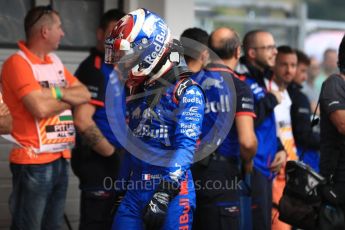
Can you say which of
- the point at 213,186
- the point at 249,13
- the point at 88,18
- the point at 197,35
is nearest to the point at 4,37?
the point at 88,18

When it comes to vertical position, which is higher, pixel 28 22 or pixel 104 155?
pixel 28 22

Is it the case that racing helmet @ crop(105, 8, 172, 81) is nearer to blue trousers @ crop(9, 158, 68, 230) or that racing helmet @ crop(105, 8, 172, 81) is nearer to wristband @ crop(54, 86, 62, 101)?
wristband @ crop(54, 86, 62, 101)

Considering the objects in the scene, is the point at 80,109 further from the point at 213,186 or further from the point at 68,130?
the point at 213,186

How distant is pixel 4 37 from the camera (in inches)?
303

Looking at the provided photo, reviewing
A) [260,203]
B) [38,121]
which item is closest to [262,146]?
[260,203]

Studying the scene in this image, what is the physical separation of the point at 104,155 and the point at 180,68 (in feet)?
5.73

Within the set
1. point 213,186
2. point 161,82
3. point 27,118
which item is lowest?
point 213,186

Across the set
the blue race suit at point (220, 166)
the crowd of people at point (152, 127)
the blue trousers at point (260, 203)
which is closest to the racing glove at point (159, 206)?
the crowd of people at point (152, 127)

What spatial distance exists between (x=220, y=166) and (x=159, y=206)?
5.24 feet

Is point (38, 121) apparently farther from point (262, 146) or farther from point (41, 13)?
point (262, 146)

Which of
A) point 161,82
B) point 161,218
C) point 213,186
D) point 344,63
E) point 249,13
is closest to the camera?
point 161,218

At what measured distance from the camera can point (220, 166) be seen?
6164mm

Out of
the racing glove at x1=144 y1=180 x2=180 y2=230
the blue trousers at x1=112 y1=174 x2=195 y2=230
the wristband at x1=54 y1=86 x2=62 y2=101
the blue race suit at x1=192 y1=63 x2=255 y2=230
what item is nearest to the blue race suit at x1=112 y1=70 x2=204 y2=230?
the blue trousers at x1=112 y1=174 x2=195 y2=230

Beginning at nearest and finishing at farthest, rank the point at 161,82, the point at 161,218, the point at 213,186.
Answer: the point at 161,218 < the point at 161,82 < the point at 213,186
